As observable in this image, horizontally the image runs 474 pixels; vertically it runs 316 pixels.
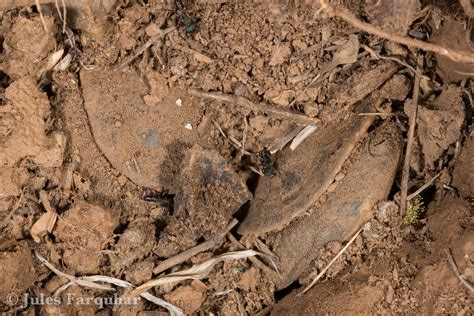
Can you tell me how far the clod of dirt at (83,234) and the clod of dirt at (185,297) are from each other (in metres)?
0.49

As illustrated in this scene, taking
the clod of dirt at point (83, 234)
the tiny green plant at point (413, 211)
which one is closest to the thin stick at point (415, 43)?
the tiny green plant at point (413, 211)

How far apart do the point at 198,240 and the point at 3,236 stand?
1.12m

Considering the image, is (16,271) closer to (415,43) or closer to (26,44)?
(26,44)

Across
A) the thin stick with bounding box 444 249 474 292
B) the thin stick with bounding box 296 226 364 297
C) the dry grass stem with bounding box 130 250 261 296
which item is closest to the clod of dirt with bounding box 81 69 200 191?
the dry grass stem with bounding box 130 250 261 296

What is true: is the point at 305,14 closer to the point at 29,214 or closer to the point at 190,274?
the point at 190,274

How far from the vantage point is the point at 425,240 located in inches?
113

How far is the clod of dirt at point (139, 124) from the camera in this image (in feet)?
10.6

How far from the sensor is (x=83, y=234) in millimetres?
3076

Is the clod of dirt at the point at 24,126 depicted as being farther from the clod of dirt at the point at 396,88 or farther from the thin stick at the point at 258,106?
the clod of dirt at the point at 396,88

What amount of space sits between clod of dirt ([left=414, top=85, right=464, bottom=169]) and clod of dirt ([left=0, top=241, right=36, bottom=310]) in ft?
7.62

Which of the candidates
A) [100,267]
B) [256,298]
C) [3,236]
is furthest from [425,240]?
[3,236]

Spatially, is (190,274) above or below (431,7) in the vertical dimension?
below

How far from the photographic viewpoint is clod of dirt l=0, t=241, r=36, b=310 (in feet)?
9.58

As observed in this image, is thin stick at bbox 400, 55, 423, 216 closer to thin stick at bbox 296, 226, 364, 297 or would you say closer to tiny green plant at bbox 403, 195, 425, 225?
tiny green plant at bbox 403, 195, 425, 225
